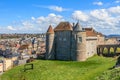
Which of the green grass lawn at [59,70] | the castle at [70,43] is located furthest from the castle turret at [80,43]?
the green grass lawn at [59,70]

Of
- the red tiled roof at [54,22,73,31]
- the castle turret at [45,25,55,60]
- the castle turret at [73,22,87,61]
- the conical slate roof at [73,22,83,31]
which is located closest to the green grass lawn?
the castle turret at [73,22,87,61]

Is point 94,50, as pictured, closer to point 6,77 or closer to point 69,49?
point 69,49

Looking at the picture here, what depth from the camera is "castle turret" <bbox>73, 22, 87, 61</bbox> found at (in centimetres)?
6203

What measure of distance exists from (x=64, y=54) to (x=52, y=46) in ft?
12.9

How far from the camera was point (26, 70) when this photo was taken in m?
56.9

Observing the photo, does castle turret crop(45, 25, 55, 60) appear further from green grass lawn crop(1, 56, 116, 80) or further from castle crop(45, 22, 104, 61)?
green grass lawn crop(1, 56, 116, 80)

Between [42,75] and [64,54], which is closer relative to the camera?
[42,75]

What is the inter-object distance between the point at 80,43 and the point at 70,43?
366 cm

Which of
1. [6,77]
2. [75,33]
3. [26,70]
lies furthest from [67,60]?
[6,77]

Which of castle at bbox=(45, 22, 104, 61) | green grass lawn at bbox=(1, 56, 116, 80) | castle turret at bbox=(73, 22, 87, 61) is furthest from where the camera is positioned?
castle at bbox=(45, 22, 104, 61)

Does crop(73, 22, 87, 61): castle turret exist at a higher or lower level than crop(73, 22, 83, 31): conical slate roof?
lower

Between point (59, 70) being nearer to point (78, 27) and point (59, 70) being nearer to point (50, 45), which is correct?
point (78, 27)

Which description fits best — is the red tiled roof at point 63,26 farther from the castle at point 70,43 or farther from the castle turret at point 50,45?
the castle turret at point 50,45

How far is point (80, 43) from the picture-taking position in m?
62.2
